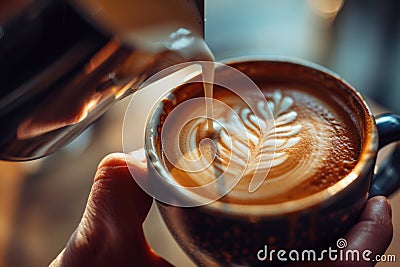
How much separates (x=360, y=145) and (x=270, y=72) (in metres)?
0.22

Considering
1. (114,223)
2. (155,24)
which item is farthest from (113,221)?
(155,24)

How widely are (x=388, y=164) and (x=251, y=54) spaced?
3.08 ft

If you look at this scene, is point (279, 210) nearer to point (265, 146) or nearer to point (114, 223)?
point (265, 146)

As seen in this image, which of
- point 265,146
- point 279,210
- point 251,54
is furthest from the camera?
point 251,54

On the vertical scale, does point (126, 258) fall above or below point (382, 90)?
above

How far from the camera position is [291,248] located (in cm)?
69

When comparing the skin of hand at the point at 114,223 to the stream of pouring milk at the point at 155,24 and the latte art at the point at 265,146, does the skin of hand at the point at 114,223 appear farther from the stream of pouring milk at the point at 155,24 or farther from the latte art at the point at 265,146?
the stream of pouring milk at the point at 155,24

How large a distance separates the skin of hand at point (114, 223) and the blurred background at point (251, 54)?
314 mm

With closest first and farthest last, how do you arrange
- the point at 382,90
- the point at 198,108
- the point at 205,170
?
the point at 205,170 → the point at 198,108 → the point at 382,90

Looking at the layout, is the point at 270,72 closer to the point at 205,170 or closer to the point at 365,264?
the point at 205,170

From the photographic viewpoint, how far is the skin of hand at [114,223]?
0.89 m

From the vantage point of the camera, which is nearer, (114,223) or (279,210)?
(279,210)

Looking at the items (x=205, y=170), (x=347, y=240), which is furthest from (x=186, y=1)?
(x=347, y=240)

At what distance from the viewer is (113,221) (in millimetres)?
918
